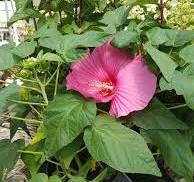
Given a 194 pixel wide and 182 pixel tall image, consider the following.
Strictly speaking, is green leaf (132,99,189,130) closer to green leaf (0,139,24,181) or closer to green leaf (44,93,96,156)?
green leaf (44,93,96,156)

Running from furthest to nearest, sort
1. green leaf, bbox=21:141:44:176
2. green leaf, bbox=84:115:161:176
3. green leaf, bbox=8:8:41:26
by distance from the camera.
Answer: green leaf, bbox=8:8:41:26
green leaf, bbox=21:141:44:176
green leaf, bbox=84:115:161:176

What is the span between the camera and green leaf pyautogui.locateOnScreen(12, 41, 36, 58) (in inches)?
24.1

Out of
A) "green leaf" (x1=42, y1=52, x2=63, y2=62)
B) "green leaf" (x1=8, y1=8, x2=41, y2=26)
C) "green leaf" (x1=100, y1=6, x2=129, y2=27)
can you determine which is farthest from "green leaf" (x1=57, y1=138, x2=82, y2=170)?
"green leaf" (x1=8, y1=8, x2=41, y2=26)

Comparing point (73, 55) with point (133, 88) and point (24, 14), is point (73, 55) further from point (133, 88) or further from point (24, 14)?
point (24, 14)

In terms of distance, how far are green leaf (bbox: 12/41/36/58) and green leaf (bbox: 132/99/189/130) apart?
0.17m

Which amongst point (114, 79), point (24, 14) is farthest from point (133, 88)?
point (24, 14)

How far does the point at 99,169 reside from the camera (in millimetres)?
645

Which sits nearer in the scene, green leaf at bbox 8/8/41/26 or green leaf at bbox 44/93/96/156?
green leaf at bbox 44/93/96/156

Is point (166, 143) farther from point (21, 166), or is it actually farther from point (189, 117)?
point (21, 166)

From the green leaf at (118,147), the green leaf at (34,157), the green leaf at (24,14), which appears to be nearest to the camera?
the green leaf at (118,147)

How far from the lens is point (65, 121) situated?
1.76 feet

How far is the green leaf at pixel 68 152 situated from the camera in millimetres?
561

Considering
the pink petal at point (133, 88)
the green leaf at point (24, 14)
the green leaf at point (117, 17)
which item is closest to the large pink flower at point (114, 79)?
the pink petal at point (133, 88)

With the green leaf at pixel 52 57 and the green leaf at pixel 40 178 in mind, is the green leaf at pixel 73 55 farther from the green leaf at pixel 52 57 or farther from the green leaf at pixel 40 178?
the green leaf at pixel 40 178
